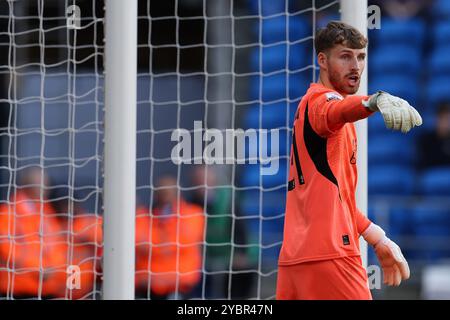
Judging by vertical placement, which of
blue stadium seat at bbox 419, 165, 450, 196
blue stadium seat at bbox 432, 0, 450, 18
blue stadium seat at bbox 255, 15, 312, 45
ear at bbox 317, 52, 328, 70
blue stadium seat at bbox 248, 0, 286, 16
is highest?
blue stadium seat at bbox 432, 0, 450, 18

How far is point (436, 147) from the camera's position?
7801 mm

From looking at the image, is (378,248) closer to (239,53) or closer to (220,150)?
(220,150)

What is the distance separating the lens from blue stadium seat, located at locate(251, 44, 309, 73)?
7.38 meters

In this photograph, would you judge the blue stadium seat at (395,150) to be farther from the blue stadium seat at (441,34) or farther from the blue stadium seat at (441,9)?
the blue stadium seat at (441,9)

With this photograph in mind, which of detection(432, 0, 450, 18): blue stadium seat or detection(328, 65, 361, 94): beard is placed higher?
detection(432, 0, 450, 18): blue stadium seat

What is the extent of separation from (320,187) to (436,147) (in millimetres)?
4351

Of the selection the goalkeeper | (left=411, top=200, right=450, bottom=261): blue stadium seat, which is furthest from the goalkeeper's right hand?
(left=411, top=200, right=450, bottom=261): blue stadium seat

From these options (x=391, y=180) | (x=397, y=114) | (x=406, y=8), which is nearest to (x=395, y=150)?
(x=391, y=180)

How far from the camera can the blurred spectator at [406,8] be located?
8.02m

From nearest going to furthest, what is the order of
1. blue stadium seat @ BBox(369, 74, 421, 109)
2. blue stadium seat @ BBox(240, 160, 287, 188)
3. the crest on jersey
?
the crest on jersey
blue stadium seat @ BBox(240, 160, 287, 188)
blue stadium seat @ BBox(369, 74, 421, 109)

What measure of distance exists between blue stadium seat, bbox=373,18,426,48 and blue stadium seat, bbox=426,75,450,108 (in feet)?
1.01

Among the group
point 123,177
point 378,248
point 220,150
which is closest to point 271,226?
point 220,150

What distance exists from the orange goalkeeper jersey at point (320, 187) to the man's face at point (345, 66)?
0.26 feet

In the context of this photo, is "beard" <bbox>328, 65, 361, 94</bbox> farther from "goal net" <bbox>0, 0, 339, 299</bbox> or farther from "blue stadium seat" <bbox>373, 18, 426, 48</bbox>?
"blue stadium seat" <bbox>373, 18, 426, 48</bbox>
